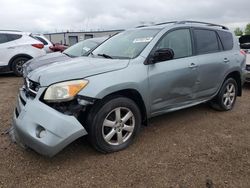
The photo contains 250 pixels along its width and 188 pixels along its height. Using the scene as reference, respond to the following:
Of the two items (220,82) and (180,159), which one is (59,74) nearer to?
(180,159)

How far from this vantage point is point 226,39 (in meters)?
5.15

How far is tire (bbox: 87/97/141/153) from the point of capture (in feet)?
10.4

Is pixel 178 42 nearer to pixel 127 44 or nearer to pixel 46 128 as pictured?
pixel 127 44

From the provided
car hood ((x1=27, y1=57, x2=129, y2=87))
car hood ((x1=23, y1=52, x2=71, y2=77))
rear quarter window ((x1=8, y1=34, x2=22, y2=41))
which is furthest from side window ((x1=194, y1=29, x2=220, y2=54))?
rear quarter window ((x1=8, y1=34, x2=22, y2=41))

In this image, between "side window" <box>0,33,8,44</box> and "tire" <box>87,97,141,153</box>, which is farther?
"side window" <box>0,33,8,44</box>

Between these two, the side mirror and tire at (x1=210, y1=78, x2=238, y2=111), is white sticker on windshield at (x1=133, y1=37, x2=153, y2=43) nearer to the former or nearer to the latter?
the side mirror

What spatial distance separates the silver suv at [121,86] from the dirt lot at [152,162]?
0.26m

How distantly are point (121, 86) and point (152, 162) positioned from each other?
1.00 metres

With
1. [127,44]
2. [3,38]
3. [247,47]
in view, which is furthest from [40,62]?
[247,47]

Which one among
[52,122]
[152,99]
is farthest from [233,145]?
[52,122]

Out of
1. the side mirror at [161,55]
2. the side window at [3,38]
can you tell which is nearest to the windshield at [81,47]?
the side window at [3,38]

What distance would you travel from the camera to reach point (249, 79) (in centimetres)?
715

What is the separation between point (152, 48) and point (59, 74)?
1398mm

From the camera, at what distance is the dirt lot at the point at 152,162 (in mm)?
2844
